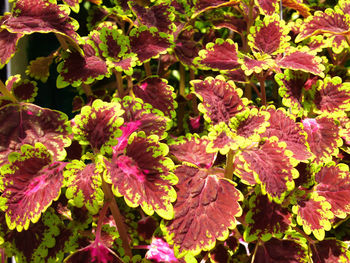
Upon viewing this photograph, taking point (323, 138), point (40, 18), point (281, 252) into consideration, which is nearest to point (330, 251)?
point (281, 252)

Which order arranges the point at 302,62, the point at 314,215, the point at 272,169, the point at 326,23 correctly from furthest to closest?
the point at 326,23, the point at 302,62, the point at 314,215, the point at 272,169

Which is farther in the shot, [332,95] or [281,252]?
[332,95]

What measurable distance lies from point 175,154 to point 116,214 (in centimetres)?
21

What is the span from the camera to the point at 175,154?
101 cm

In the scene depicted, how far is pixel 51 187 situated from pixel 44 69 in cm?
61

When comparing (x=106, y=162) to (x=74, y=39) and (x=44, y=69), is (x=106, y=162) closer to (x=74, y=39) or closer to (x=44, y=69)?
(x=74, y=39)

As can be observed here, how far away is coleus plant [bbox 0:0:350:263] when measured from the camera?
0.83 metres

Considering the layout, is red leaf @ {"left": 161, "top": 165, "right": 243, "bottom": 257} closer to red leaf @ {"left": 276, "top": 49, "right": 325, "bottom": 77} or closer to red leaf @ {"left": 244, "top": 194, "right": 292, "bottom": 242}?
red leaf @ {"left": 244, "top": 194, "right": 292, "bottom": 242}

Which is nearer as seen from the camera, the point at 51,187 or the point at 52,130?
the point at 51,187

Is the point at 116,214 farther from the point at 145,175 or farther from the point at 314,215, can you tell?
the point at 314,215

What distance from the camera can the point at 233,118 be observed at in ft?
2.84

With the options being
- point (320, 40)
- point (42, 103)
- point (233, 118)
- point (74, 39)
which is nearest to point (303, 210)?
point (233, 118)

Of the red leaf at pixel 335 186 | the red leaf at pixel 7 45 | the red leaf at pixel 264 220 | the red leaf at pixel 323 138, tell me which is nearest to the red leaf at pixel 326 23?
the red leaf at pixel 323 138

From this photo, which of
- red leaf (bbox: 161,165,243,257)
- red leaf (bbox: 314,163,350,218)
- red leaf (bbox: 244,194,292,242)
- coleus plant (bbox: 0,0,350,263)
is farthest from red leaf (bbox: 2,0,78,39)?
red leaf (bbox: 314,163,350,218)
